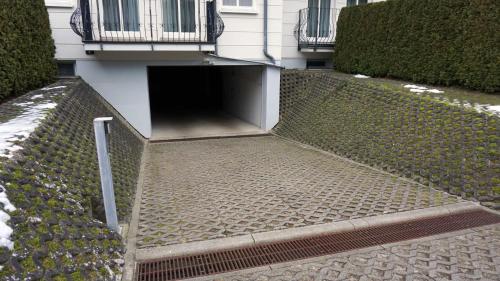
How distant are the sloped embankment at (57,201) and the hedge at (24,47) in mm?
551

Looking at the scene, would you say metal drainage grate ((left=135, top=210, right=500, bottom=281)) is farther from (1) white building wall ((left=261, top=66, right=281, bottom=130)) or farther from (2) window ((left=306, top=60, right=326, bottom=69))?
(2) window ((left=306, top=60, right=326, bottom=69))

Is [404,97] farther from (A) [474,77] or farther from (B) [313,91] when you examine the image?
(B) [313,91]

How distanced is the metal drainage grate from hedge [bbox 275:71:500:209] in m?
0.82

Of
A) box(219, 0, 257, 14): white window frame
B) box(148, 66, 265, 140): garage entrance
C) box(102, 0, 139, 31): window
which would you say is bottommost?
box(148, 66, 265, 140): garage entrance

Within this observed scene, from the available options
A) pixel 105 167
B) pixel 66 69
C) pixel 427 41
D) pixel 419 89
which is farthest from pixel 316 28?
pixel 105 167

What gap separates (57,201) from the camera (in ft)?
9.62

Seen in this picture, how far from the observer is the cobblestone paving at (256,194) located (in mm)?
3934

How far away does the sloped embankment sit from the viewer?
7.52 ft

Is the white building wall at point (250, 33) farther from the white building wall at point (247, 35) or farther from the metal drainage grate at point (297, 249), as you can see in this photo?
the metal drainage grate at point (297, 249)

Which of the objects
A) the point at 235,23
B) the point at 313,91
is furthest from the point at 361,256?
the point at 235,23

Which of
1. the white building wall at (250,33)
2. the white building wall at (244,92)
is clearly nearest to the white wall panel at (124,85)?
the white building wall at (250,33)

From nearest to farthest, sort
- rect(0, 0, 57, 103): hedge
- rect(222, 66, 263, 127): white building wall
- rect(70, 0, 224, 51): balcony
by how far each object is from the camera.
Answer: rect(0, 0, 57, 103): hedge < rect(70, 0, 224, 51): balcony < rect(222, 66, 263, 127): white building wall

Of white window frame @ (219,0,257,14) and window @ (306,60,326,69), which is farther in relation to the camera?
window @ (306,60,326,69)

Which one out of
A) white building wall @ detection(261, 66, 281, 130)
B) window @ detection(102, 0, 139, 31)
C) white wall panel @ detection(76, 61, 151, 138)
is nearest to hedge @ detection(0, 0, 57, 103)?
white wall panel @ detection(76, 61, 151, 138)
